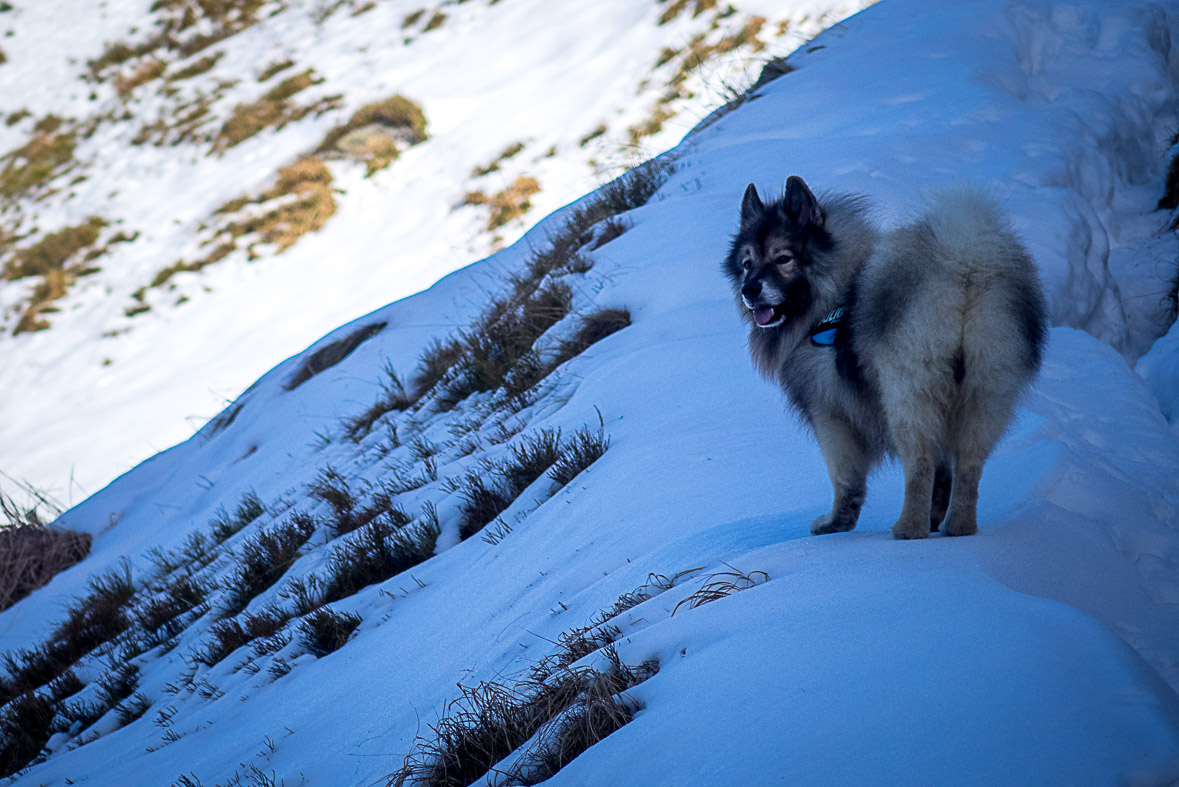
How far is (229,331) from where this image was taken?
14.9 meters

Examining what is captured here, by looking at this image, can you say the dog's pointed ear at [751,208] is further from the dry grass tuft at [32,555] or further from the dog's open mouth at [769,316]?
the dry grass tuft at [32,555]

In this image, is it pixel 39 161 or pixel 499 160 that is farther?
pixel 39 161

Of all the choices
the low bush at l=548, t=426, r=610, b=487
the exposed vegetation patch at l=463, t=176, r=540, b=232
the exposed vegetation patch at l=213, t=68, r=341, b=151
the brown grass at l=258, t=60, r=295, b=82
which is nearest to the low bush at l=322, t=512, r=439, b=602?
the low bush at l=548, t=426, r=610, b=487

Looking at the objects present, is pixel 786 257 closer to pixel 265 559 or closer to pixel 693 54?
pixel 265 559

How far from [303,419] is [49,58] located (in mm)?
22644

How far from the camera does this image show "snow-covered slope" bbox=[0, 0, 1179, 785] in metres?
1.67

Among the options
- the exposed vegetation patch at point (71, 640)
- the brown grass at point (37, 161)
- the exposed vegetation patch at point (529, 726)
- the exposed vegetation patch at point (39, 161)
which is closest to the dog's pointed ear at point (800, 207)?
the exposed vegetation patch at point (529, 726)

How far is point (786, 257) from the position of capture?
302cm

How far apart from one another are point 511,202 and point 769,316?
1155 cm

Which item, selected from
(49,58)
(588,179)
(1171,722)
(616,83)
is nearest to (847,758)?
(1171,722)

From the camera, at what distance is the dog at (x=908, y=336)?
7.79ft

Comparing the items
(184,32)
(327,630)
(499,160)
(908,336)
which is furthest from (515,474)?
(184,32)

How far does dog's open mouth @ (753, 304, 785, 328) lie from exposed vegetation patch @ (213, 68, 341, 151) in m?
17.9

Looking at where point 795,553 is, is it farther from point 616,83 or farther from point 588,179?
point 616,83
